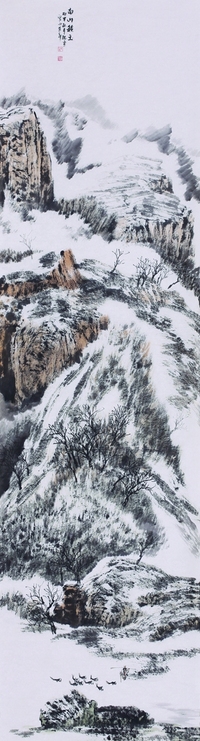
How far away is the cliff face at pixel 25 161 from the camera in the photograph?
5641 mm

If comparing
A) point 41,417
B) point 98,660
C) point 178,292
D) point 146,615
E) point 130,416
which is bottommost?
point 98,660

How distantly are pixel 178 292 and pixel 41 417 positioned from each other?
4.22ft

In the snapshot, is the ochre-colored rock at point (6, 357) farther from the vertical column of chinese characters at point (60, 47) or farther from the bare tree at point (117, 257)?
the vertical column of chinese characters at point (60, 47)

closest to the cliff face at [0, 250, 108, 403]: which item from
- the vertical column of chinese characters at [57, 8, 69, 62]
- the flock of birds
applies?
the vertical column of chinese characters at [57, 8, 69, 62]

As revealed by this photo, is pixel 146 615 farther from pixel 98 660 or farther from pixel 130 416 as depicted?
pixel 130 416

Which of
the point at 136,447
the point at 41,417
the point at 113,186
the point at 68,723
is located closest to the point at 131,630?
the point at 68,723

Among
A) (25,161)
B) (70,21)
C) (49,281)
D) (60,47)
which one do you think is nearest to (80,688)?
(49,281)

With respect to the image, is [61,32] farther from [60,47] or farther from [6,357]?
[6,357]

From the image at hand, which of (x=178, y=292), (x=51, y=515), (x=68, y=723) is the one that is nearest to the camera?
(x=68, y=723)

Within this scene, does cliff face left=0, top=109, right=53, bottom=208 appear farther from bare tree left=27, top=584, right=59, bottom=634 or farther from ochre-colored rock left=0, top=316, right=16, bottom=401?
bare tree left=27, top=584, right=59, bottom=634

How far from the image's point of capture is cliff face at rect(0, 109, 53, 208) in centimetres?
564

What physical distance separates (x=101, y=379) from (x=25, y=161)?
64.8 inches

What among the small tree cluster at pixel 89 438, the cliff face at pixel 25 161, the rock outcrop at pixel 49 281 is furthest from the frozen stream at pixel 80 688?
the cliff face at pixel 25 161

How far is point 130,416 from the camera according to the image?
17.3ft
